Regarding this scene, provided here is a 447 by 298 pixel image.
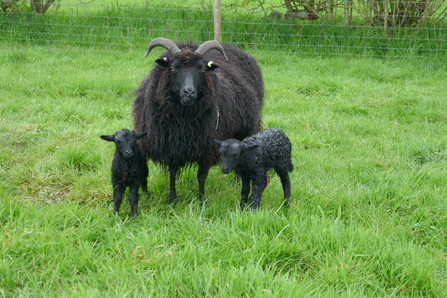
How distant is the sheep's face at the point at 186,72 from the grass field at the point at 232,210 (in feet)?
3.03

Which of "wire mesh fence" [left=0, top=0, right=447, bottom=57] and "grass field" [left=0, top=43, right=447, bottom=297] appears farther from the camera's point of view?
"wire mesh fence" [left=0, top=0, right=447, bottom=57]

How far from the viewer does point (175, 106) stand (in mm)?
3982

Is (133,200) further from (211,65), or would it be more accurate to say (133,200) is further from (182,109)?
(211,65)

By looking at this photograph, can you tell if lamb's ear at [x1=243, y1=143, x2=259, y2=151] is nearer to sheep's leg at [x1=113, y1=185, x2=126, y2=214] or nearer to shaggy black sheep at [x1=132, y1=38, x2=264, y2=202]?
shaggy black sheep at [x1=132, y1=38, x2=264, y2=202]

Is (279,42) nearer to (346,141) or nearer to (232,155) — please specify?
(346,141)

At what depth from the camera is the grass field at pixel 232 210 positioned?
108 inches

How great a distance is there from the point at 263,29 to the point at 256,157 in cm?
664

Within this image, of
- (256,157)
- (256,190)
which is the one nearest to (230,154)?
(256,157)

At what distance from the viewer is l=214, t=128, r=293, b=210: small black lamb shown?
349 centimetres

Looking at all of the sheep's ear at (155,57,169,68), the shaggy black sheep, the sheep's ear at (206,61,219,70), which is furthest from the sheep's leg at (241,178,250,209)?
the sheep's ear at (155,57,169,68)

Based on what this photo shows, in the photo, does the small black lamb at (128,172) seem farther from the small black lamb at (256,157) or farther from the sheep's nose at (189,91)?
the small black lamb at (256,157)

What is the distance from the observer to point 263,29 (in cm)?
970

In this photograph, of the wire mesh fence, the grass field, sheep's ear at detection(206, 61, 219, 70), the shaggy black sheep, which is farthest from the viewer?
the wire mesh fence

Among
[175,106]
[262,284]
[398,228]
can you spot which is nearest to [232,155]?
[175,106]
